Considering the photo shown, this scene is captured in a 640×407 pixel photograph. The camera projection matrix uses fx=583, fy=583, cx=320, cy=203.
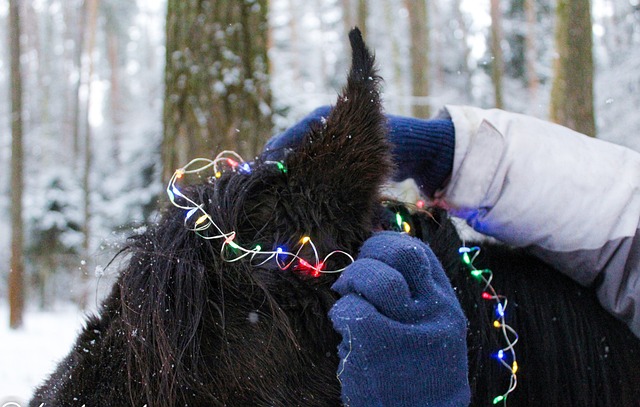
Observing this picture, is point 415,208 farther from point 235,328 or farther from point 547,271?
point 235,328

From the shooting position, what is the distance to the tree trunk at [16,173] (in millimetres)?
11297

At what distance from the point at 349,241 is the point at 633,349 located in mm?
896

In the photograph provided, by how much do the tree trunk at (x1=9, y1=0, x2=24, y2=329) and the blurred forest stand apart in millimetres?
32

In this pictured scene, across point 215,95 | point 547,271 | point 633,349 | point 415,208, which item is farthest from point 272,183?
point 215,95

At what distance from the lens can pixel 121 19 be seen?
32281mm

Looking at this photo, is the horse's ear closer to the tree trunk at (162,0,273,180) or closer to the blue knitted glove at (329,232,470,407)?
the blue knitted glove at (329,232,470,407)

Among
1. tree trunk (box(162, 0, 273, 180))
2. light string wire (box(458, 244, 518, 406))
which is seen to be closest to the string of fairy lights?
light string wire (box(458, 244, 518, 406))

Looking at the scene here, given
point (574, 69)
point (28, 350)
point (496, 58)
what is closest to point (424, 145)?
point (574, 69)

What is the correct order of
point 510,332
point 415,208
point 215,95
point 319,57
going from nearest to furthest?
point 510,332, point 415,208, point 215,95, point 319,57

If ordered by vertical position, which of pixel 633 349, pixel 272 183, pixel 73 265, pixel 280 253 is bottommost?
pixel 73 265

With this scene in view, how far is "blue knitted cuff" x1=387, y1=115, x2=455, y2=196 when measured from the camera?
1688mm

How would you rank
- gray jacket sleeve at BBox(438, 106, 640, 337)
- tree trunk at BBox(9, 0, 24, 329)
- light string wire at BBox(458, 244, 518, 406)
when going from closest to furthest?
light string wire at BBox(458, 244, 518, 406) → gray jacket sleeve at BBox(438, 106, 640, 337) → tree trunk at BBox(9, 0, 24, 329)

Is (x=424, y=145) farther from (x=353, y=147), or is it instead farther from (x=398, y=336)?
(x=398, y=336)

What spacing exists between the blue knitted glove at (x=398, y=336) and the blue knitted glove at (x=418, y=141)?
0.54 m
